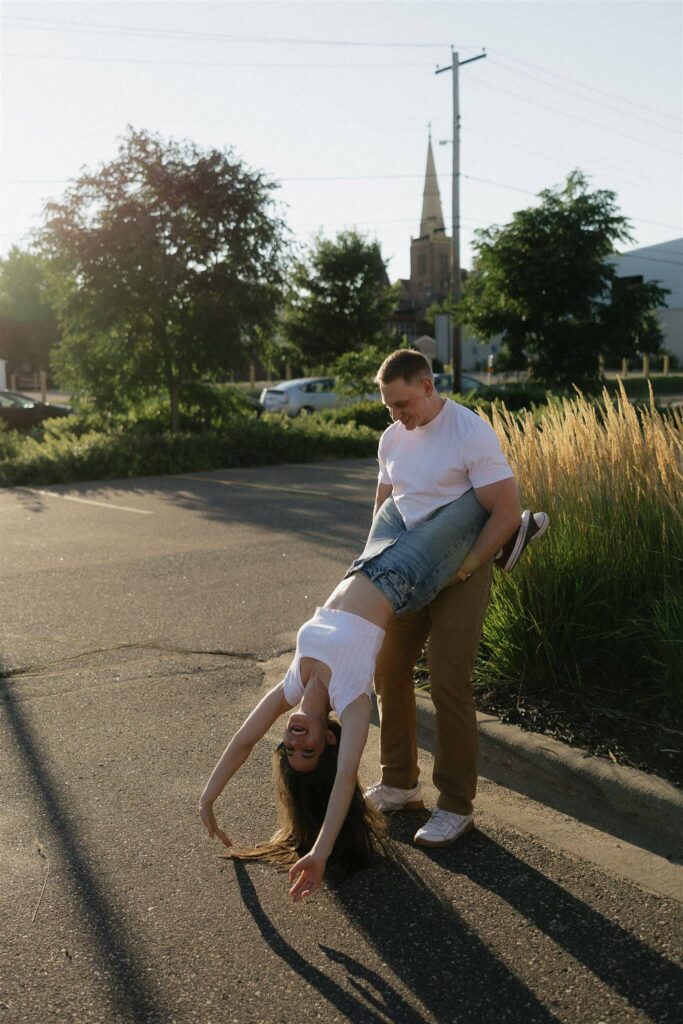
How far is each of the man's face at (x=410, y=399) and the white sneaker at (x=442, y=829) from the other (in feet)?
4.69

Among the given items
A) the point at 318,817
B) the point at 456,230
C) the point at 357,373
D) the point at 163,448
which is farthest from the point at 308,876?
the point at 456,230

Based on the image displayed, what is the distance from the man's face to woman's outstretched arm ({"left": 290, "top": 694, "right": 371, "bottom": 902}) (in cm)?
102

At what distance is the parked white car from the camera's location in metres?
35.2

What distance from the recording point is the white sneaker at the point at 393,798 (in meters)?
4.29

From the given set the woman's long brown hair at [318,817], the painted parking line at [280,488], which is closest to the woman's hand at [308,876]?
the woman's long brown hair at [318,817]

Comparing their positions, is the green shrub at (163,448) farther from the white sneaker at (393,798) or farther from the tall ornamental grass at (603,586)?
the white sneaker at (393,798)

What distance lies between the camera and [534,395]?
25125 millimetres

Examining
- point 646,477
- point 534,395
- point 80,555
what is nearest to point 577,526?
point 646,477

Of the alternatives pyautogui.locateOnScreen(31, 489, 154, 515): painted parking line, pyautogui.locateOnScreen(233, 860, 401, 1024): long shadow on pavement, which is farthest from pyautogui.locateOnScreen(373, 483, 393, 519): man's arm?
pyautogui.locateOnScreen(31, 489, 154, 515): painted parking line

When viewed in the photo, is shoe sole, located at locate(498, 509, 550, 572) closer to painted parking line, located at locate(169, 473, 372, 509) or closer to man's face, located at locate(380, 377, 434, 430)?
man's face, located at locate(380, 377, 434, 430)

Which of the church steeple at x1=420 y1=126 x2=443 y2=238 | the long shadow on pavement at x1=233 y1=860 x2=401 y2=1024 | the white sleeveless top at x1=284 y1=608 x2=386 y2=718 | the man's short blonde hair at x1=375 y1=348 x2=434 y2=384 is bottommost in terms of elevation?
the long shadow on pavement at x1=233 y1=860 x2=401 y2=1024

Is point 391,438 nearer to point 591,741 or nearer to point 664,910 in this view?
point 591,741

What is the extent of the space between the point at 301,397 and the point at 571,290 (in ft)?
34.3

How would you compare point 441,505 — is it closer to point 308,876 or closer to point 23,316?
point 308,876
